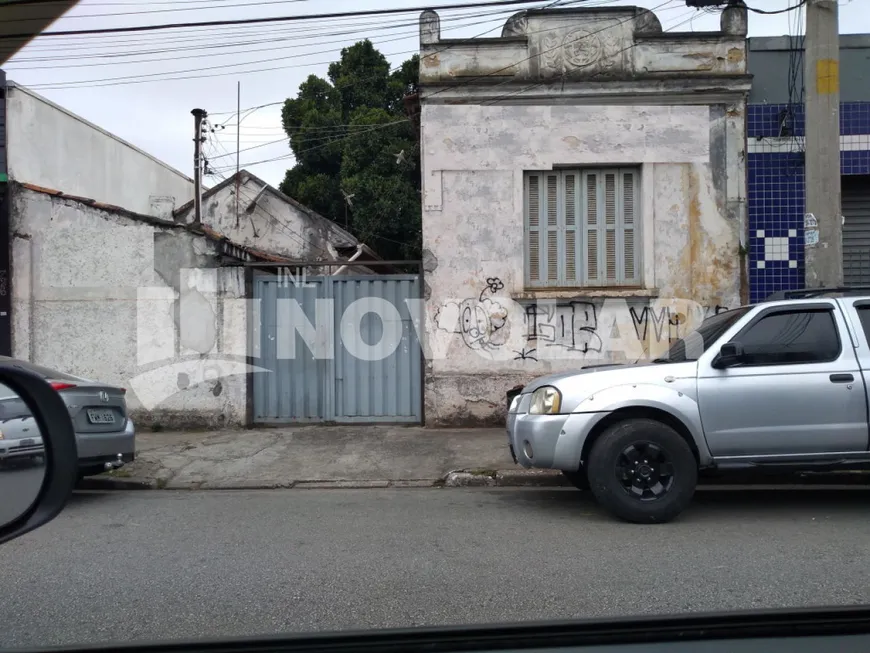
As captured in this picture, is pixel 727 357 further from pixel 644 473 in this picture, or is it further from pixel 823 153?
pixel 823 153

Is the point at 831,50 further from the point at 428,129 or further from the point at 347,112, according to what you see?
the point at 347,112

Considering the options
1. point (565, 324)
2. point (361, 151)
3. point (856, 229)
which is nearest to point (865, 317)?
point (565, 324)

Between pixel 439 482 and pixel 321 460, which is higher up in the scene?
pixel 321 460

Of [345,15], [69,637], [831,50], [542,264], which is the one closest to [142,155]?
[345,15]

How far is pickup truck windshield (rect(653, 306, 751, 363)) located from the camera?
6.90 m

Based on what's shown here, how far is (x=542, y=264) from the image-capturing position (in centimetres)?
1137

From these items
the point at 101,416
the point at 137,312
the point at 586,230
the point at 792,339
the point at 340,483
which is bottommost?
the point at 340,483

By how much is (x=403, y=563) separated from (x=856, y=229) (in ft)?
31.4

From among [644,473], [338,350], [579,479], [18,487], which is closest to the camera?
[18,487]

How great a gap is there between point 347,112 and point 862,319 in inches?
757

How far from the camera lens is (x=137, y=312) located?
11477mm

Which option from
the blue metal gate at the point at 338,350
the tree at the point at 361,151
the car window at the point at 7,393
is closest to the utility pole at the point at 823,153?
the blue metal gate at the point at 338,350

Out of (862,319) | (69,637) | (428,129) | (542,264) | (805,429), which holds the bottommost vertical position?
(69,637)

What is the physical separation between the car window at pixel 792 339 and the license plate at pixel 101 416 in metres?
5.88
